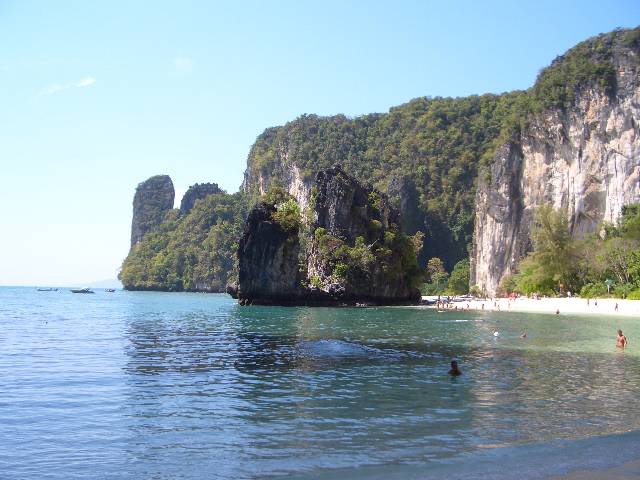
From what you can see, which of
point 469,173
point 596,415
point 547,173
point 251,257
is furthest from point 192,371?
point 469,173

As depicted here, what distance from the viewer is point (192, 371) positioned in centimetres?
1989

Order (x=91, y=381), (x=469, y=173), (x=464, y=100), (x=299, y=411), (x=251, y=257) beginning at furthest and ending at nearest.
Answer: (x=464, y=100), (x=469, y=173), (x=251, y=257), (x=91, y=381), (x=299, y=411)

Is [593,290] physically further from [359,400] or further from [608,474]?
[608,474]

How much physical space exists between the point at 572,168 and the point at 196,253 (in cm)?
11154

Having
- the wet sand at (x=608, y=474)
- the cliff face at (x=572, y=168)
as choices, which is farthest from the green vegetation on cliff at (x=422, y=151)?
the wet sand at (x=608, y=474)

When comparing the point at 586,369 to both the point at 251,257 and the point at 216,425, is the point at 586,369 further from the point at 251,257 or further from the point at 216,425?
the point at 251,257

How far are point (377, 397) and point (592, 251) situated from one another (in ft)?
191

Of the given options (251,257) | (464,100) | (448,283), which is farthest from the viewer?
(464,100)

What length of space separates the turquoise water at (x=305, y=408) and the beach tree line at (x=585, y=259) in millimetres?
36123

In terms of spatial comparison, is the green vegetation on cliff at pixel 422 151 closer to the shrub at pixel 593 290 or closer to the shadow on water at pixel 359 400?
the shrub at pixel 593 290

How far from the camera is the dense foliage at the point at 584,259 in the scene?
201ft

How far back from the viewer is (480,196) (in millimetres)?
103938

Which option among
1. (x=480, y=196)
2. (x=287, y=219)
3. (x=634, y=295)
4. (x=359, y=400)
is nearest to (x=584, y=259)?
(x=634, y=295)

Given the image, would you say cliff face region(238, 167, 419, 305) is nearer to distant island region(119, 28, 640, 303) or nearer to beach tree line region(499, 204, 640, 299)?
distant island region(119, 28, 640, 303)
